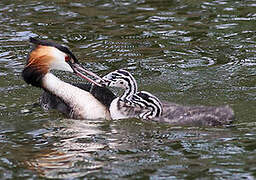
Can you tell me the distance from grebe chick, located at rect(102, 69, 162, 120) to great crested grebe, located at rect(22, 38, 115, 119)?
0.26m

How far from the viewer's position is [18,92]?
9773 millimetres

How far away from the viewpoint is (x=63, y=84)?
8961mm

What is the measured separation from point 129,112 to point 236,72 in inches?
91.9

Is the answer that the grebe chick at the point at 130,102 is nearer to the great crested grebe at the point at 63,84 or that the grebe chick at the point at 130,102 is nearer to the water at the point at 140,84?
the water at the point at 140,84

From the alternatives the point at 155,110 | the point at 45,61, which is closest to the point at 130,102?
the point at 155,110

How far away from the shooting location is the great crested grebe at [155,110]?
8141 millimetres

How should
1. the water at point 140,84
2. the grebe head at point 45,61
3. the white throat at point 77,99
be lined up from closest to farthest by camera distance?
the water at point 140,84
the white throat at point 77,99
the grebe head at point 45,61

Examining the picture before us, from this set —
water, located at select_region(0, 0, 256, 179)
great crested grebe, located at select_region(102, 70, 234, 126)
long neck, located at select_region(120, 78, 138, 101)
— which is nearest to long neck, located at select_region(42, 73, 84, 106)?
water, located at select_region(0, 0, 256, 179)

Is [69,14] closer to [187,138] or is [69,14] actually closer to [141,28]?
[141,28]

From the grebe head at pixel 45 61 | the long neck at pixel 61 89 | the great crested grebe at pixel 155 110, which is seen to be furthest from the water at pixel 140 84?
the grebe head at pixel 45 61

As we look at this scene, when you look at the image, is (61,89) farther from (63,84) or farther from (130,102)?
(130,102)

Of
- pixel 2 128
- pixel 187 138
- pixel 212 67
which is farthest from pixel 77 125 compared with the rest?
pixel 212 67

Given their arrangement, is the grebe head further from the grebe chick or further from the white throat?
the grebe chick

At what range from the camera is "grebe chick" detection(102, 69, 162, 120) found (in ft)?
27.3
